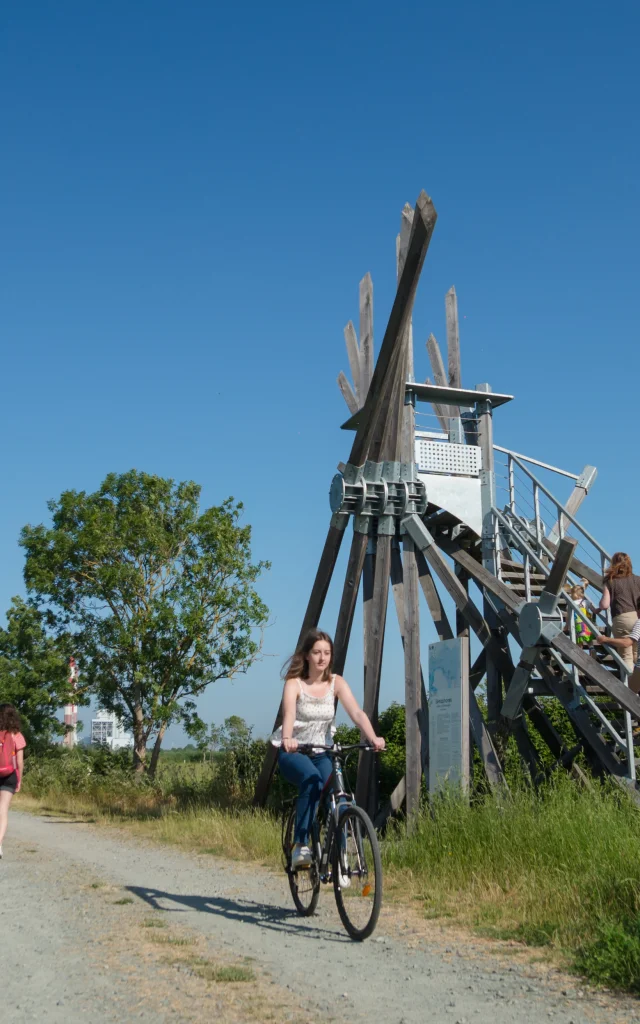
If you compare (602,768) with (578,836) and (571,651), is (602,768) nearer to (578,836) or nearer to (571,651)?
(571,651)

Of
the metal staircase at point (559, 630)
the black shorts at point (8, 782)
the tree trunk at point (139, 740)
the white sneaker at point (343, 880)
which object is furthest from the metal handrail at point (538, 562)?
the tree trunk at point (139, 740)

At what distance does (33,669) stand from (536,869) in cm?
1732

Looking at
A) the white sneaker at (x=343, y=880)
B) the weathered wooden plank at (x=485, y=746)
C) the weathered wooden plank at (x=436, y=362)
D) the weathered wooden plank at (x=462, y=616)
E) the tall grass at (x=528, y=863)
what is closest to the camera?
the tall grass at (x=528, y=863)

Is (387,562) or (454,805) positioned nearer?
(454,805)

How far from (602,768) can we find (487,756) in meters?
1.82

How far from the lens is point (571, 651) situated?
996 cm

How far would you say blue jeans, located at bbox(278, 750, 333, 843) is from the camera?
6617mm

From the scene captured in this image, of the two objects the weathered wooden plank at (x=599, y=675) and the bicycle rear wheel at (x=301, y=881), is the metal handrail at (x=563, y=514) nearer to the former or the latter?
the weathered wooden plank at (x=599, y=675)

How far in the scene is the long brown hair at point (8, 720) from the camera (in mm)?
9758

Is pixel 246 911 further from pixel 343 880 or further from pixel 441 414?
pixel 441 414

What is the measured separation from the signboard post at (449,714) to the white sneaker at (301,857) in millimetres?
3697

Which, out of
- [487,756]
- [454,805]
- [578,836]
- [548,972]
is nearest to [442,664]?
[487,756]

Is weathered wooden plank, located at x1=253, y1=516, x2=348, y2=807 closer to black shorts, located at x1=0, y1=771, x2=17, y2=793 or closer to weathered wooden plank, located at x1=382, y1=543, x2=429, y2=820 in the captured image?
weathered wooden plank, located at x1=382, y1=543, x2=429, y2=820

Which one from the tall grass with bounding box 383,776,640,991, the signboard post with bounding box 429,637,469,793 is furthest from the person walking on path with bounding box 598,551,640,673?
the tall grass with bounding box 383,776,640,991
